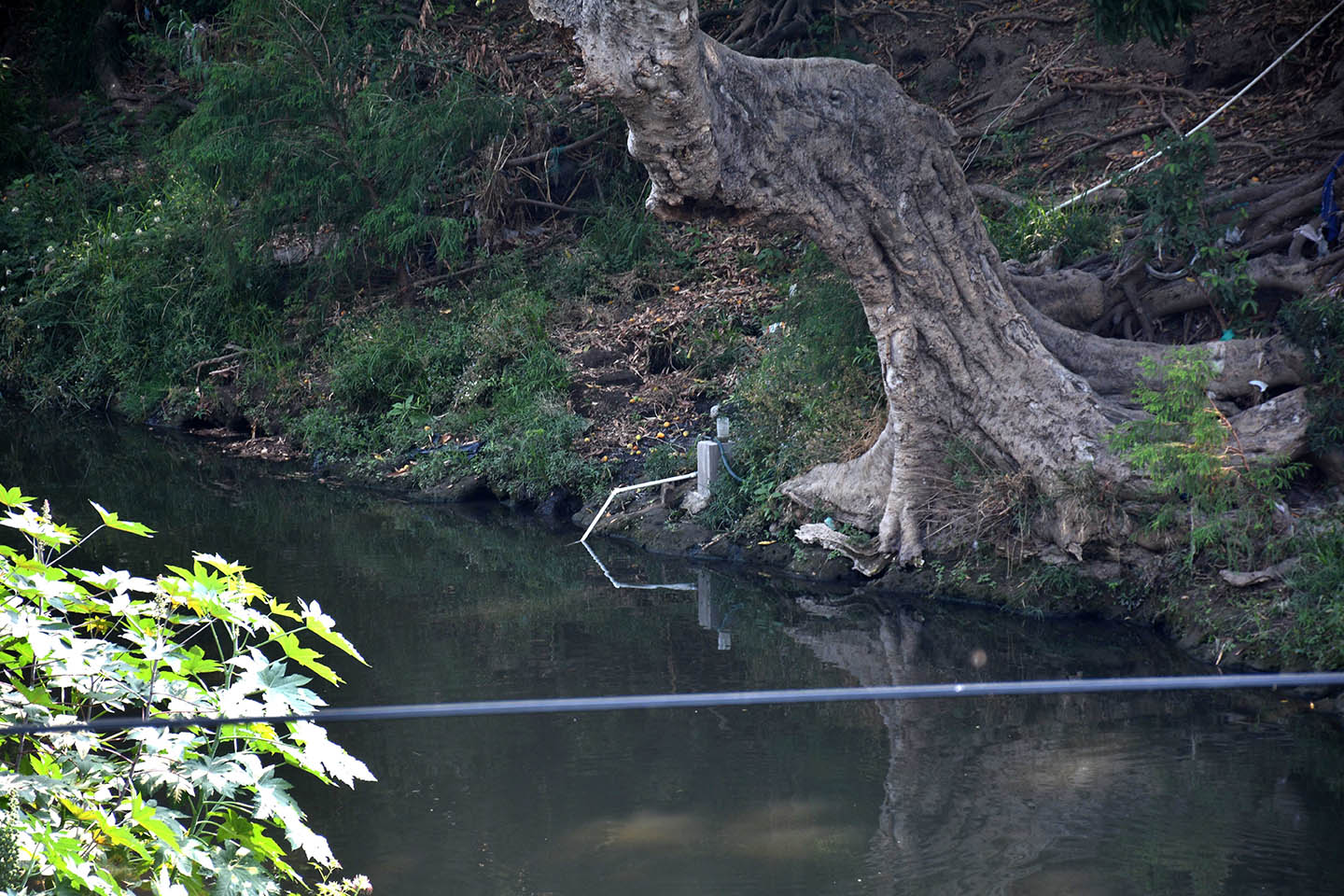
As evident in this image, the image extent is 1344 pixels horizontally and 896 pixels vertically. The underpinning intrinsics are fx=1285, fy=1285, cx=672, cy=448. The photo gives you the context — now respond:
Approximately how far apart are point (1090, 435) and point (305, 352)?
9.10 metres

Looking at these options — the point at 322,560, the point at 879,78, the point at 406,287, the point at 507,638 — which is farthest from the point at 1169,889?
the point at 406,287

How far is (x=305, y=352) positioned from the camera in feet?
45.3

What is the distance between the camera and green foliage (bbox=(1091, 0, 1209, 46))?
27.6ft

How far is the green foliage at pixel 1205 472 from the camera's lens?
6.62m

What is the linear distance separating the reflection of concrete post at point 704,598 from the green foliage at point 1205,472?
2556 mm

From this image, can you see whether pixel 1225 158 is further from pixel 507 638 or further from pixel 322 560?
pixel 322 560

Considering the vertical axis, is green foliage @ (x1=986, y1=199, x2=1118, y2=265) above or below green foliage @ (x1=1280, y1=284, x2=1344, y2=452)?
above

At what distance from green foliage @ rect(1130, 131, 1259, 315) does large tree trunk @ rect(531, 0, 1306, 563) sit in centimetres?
67

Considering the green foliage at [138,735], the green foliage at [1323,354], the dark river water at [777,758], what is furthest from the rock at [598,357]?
the green foliage at [138,735]

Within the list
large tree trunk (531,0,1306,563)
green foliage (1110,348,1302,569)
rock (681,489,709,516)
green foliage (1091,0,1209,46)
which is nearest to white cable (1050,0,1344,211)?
green foliage (1091,0,1209,46)

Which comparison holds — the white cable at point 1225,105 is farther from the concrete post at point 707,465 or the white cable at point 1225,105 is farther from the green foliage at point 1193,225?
the concrete post at point 707,465

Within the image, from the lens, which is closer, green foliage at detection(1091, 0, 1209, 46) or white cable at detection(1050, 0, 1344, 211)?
green foliage at detection(1091, 0, 1209, 46)

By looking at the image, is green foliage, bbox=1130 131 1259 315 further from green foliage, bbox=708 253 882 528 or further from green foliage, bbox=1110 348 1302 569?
green foliage, bbox=708 253 882 528

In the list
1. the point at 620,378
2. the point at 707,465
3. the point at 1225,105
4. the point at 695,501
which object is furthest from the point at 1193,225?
the point at 620,378
